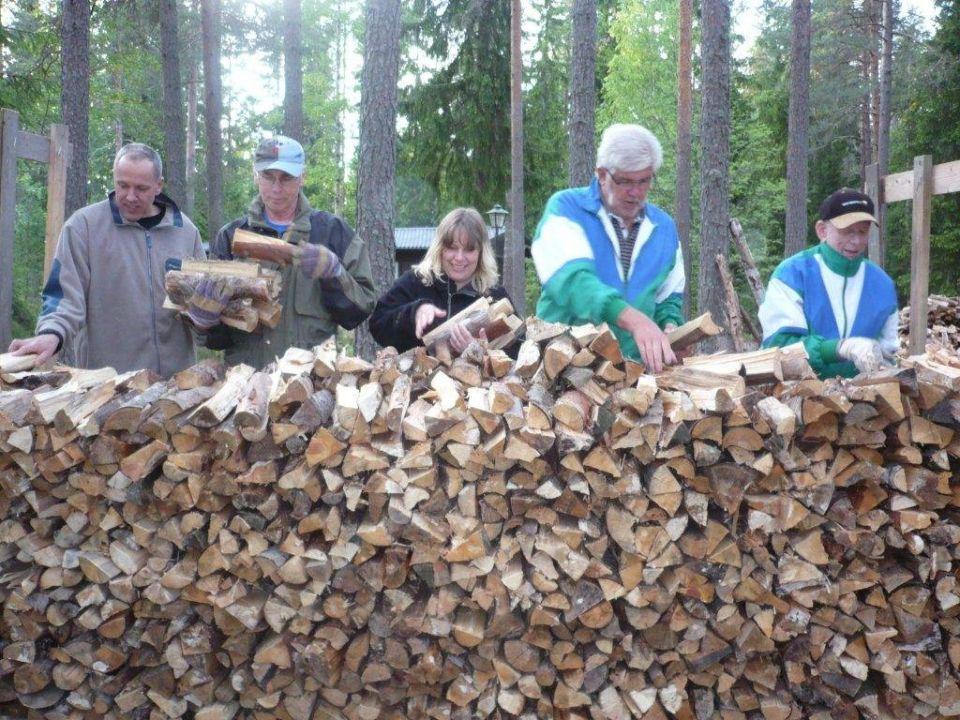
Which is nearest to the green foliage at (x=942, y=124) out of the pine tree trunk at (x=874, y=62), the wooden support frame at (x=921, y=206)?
the pine tree trunk at (x=874, y=62)

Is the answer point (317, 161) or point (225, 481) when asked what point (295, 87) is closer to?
point (225, 481)

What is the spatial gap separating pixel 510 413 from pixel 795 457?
3.05 ft

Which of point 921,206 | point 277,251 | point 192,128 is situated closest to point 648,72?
point 192,128

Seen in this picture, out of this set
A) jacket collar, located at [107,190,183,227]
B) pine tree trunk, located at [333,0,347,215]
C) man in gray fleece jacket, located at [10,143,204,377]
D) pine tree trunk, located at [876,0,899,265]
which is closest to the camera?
man in gray fleece jacket, located at [10,143,204,377]

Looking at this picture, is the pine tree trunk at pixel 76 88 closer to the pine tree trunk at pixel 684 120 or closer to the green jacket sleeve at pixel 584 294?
the green jacket sleeve at pixel 584 294

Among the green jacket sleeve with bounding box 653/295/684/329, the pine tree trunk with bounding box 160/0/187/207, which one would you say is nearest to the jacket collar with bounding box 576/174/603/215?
the green jacket sleeve with bounding box 653/295/684/329

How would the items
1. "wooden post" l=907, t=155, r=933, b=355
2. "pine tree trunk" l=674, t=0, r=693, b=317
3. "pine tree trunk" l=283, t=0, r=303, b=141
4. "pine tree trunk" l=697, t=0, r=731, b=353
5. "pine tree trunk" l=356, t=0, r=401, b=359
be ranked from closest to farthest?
"wooden post" l=907, t=155, r=933, b=355
"pine tree trunk" l=356, t=0, r=401, b=359
"pine tree trunk" l=697, t=0, r=731, b=353
"pine tree trunk" l=283, t=0, r=303, b=141
"pine tree trunk" l=674, t=0, r=693, b=317

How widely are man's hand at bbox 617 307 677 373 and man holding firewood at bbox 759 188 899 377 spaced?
834 mm

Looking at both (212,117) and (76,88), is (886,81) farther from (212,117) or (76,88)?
(76,88)

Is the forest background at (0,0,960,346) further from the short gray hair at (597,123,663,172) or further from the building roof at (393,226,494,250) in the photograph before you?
the short gray hair at (597,123,663,172)

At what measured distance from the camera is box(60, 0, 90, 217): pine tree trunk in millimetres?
7973

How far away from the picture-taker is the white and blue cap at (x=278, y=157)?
3.20 meters

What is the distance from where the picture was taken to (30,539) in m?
2.71

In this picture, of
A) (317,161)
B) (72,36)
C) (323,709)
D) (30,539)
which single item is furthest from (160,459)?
(317,161)
